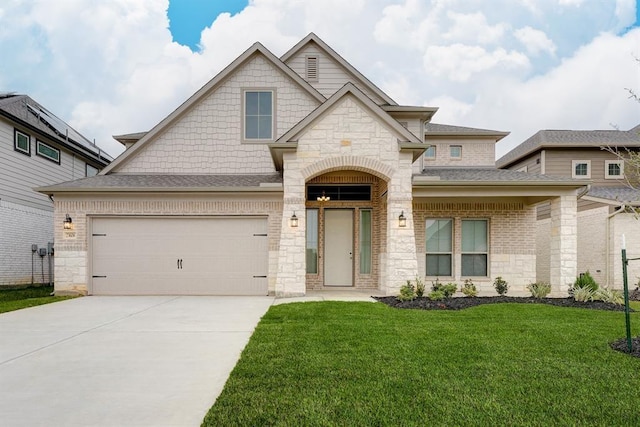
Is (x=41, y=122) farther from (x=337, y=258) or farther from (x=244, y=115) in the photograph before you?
(x=337, y=258)

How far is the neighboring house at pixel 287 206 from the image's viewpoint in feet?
35.6

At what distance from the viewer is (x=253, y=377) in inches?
170

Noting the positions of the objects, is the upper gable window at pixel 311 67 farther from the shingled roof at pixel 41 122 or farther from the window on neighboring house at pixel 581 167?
the window on neighboring house at pixel 581 167

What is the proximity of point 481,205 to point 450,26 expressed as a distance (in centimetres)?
1350

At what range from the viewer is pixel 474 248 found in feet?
42.0

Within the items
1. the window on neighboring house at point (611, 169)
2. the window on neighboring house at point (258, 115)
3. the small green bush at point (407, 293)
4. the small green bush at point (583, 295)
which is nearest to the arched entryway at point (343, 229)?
the window on neighboring house at point (258, 115)

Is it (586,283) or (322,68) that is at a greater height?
(322,68)

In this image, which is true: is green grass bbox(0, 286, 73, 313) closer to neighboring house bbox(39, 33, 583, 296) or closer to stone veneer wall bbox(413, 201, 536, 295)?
neighboring house bbox(39, 33, 583, 296)

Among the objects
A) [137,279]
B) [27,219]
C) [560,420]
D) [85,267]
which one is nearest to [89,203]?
[85,267]

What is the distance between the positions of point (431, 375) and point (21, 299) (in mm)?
11290

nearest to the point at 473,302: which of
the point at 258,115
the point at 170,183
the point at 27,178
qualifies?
the point at 258,115

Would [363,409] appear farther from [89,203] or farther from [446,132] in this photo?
[446,132]

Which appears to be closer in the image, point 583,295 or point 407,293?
point 407,293

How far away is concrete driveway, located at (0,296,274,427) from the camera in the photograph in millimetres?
3605
